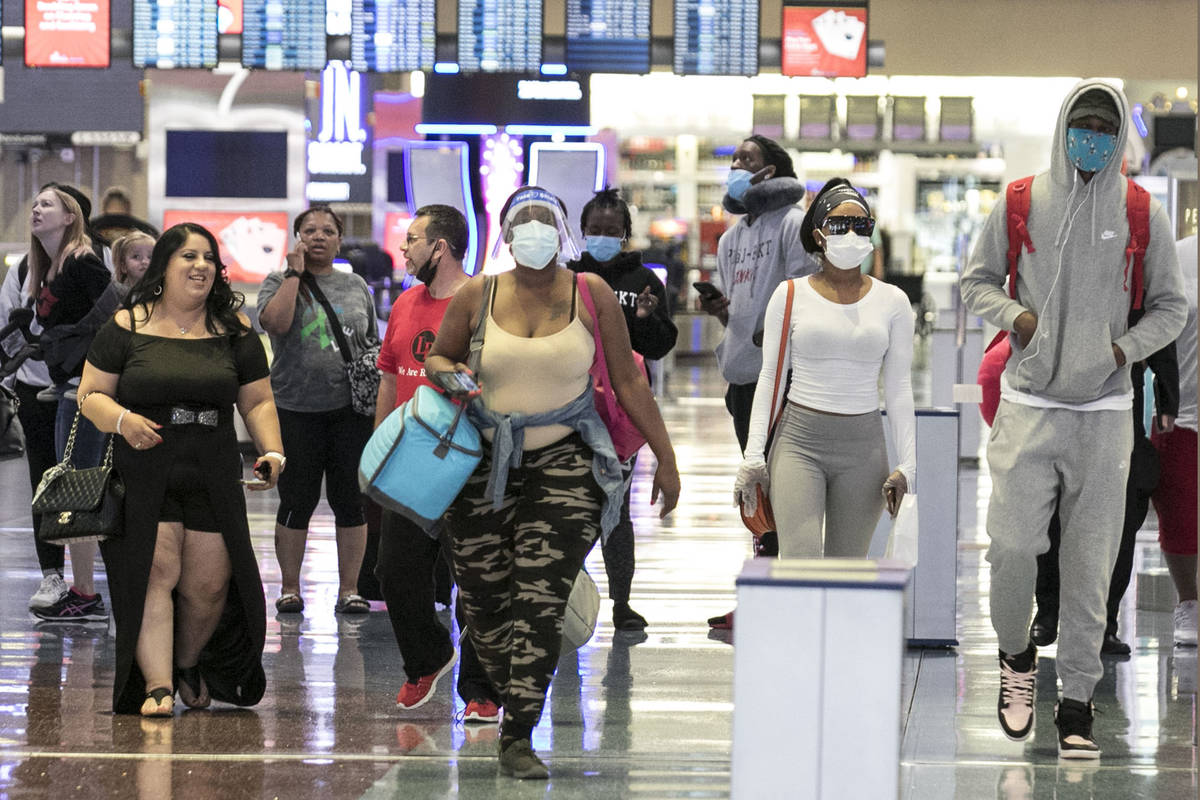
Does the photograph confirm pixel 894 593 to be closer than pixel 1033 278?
Yes

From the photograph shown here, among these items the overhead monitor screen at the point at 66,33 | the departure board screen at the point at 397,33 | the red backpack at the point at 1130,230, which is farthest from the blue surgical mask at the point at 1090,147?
the overhead monitor screen at the point at 66,33

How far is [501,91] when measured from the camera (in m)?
16.0

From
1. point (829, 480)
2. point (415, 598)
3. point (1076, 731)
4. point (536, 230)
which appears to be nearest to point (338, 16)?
point (415, 598)

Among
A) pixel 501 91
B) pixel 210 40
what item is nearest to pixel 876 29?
pixel 501 91

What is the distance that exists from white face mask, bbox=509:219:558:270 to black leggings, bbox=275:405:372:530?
8.89 feet

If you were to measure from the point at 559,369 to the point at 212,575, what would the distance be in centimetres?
152

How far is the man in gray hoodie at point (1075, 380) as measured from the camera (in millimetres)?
4930

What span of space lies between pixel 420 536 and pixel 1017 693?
1902 mm

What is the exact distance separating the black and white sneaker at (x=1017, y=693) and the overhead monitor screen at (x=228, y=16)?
10.9m

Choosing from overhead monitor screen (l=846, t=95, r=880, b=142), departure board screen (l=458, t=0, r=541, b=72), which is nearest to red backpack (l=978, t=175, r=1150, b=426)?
departure board screen (l=458, t=0, r=541, b=72)

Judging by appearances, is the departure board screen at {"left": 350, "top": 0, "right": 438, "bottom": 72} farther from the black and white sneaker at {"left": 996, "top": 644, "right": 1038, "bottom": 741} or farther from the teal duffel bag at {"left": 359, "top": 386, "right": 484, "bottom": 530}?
the black and white sneaker at {"left": 996, "top": 644, "right": 1038, "bottom": 741}

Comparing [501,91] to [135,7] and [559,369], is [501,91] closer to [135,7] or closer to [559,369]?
[135,7]

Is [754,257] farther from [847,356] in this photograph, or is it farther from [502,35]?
[502,35]

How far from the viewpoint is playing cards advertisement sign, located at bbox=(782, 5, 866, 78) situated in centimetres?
1497
